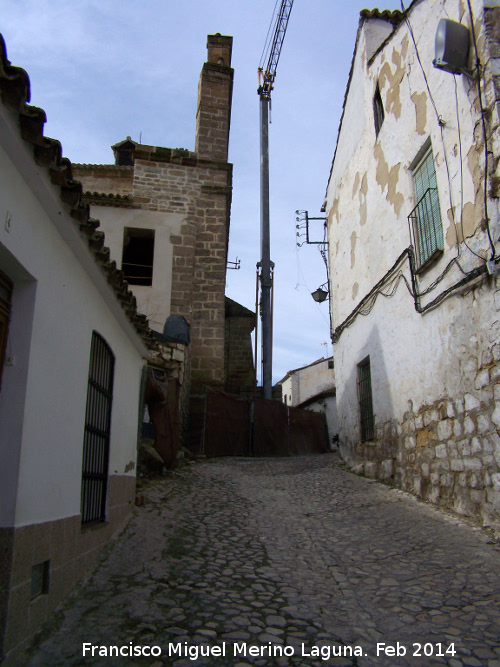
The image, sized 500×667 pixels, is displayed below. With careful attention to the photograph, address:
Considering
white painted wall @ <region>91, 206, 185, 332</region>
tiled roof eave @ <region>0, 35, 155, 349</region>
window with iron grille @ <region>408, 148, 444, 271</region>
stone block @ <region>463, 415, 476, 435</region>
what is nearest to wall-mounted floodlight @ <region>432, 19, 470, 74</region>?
window with iron grille @ <region>408, 148, 444, 271</region>

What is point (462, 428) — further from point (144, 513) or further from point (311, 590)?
point (144, 513)

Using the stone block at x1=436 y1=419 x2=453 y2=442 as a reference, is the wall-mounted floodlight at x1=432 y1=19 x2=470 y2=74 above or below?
above

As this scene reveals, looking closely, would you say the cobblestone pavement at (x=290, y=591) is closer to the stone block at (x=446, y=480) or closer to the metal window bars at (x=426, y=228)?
the stone block at (x=446, y=480)

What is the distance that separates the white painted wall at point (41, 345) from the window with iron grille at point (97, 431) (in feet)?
1.05

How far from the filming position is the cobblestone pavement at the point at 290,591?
282cm

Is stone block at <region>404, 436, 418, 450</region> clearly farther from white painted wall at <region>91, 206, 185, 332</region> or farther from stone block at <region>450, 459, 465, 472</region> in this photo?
white painted wall at <region>91, 206, 185, 332</region>

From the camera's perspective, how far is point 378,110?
7984mm

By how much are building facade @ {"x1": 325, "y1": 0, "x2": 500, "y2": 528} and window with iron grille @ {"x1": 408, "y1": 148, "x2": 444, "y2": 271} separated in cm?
2

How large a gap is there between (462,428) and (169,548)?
3.00m

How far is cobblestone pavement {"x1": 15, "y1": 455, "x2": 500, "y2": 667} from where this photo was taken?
2.82 m

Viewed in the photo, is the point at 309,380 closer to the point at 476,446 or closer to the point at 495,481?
the point at 476,446

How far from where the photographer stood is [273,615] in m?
3.27

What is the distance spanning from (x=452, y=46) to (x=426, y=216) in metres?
1.81

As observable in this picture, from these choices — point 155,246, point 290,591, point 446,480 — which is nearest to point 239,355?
point 155,246
